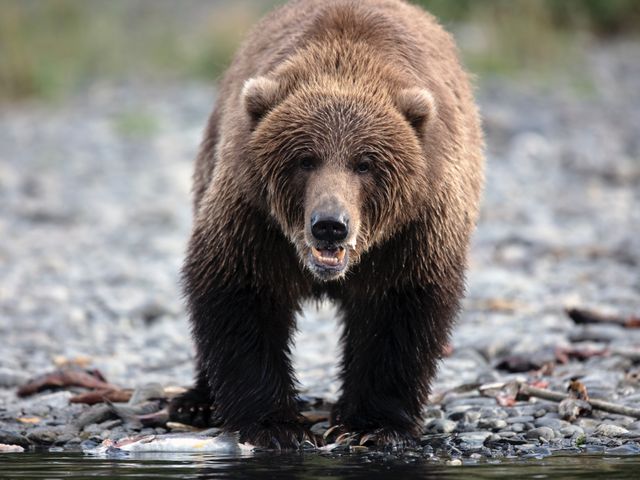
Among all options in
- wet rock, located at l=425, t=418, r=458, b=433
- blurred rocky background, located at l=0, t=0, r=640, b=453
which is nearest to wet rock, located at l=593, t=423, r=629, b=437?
blurred rocky background, located at l=0, t=0, r=640, b=453

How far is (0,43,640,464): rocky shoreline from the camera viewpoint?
23.6ft

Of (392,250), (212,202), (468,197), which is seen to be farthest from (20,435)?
(468,197)

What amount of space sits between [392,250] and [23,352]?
398cm

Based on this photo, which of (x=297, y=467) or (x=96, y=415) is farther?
(x=96, y=415)

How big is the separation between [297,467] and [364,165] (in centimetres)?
153

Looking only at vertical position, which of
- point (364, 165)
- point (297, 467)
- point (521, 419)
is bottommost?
point (297, 467)

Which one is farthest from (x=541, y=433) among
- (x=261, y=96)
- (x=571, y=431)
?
(x=261, y=96)

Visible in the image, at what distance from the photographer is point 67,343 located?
386 inches

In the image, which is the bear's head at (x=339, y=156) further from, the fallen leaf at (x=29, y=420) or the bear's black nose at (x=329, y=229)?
the fallen leaf at (x=29, y=420)

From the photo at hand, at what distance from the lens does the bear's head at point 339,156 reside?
6168 millimetres

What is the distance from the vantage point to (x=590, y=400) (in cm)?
701

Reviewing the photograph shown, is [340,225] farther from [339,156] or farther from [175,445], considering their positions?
[175,445]

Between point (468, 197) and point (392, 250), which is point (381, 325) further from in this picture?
point (468, 197)

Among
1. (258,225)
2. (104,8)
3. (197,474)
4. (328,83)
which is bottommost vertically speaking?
(197,474)
